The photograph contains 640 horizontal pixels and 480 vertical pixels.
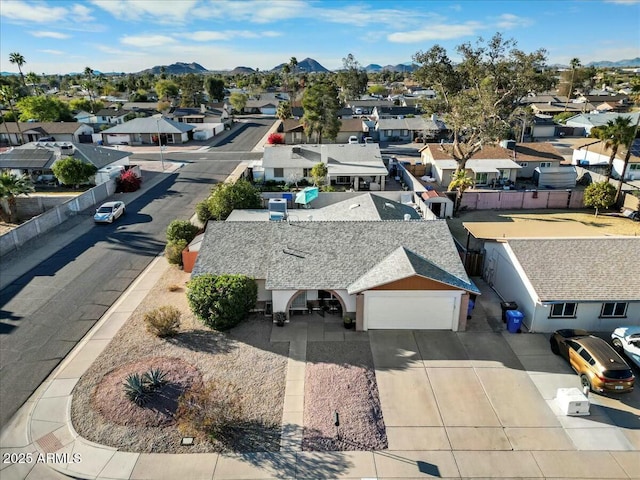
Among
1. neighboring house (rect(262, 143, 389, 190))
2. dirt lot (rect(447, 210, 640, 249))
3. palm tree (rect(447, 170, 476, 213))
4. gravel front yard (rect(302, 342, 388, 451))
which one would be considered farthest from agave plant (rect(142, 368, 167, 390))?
neighboring house (rect(262, 143, 389, 190))

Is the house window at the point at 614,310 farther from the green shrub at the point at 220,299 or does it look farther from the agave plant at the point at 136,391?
the agave plant at the point at 136,391

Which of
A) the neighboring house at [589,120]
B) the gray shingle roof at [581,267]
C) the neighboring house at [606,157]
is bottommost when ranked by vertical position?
the gray shingle roof at [581,267]

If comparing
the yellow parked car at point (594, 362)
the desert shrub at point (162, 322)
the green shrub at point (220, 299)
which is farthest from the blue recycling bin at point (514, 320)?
the desert shrub at point (162, 322)

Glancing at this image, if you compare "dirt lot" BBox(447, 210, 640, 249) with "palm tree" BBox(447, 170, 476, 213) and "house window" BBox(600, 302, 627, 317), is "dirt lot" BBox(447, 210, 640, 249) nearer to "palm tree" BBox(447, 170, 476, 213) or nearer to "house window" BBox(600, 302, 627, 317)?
"palm tree" BBox(447, 170, 476, 213)

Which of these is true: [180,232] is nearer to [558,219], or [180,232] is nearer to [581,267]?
[581,267]

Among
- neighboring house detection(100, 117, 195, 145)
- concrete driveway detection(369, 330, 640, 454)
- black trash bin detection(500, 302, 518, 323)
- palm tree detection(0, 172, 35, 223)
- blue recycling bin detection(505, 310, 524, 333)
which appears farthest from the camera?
neighboring house detection(100, 117, 195, 145)
